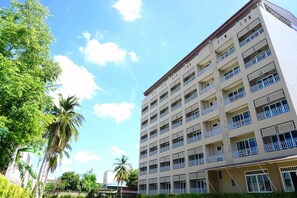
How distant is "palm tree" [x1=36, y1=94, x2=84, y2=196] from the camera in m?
22.4

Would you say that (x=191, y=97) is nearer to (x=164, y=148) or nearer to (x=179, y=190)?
(x=164, y=148)

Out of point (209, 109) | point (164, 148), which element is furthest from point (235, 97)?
point (164, 148)

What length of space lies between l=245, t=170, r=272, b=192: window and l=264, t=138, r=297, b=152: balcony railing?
212cm

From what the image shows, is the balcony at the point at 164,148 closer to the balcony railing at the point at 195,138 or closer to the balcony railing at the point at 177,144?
the balcony railing at the point at 177,144

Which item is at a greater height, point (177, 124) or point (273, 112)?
point (177, 124)

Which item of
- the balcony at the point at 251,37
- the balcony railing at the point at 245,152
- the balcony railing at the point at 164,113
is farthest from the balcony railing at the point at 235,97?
the balcony railing at the point at 164,113

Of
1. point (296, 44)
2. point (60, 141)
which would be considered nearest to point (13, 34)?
point (60, 141)

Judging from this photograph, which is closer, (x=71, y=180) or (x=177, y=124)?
(x=177, y=124)

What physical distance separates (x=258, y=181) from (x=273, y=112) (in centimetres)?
657

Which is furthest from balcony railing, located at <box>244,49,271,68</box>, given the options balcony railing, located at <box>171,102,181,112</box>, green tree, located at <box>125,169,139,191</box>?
green tree, located at <box>125,169,139,191</box>

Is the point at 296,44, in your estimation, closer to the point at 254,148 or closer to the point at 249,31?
the point at 249,31

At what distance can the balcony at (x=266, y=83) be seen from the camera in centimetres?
2031

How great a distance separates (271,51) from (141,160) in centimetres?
3118

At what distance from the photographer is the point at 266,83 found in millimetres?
21188
